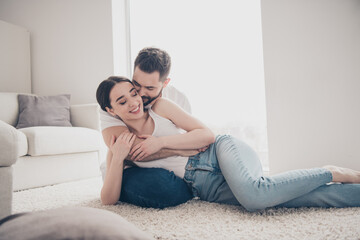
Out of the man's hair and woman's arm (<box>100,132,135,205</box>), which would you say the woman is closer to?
woman's arm (<box>100,132,135,205</box>)

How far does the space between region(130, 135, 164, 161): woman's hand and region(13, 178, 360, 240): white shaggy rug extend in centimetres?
28

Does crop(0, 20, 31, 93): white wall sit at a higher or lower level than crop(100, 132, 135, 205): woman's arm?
higher

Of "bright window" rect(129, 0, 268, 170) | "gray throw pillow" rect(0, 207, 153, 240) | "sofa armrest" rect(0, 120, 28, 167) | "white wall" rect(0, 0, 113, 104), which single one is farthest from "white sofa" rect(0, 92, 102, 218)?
"gray throw pillow" rect(0, 207, 153, 240)

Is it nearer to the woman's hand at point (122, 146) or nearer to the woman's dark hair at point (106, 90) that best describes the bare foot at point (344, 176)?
the woman's hand at point (122, 146)

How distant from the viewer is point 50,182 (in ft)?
7.83

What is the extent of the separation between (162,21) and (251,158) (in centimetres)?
312

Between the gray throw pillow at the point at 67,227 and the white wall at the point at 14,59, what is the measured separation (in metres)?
4.04

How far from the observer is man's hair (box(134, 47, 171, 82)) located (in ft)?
4.95

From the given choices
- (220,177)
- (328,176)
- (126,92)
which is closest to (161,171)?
(220,177)

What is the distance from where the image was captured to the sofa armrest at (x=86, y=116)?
3.03 metres

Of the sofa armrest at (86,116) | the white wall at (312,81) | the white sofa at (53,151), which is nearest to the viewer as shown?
the white sofa at (53,151)

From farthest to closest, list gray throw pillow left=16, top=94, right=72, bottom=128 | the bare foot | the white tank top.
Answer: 1. gray throw pillow left=16, top=94, right=72, bottom=128
2. the white tank top
3. the bare foot

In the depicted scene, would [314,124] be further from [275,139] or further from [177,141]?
[177,141]

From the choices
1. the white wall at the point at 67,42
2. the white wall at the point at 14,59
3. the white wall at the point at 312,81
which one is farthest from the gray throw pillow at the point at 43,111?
the white wall at the point at 312,81
